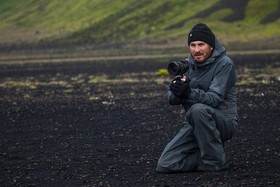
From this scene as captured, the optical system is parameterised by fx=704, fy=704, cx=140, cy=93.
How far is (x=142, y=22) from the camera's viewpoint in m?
109

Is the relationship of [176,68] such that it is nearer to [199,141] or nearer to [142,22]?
[199,141]

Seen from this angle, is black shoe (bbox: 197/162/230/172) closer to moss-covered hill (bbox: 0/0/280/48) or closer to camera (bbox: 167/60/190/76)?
camera (bbox: 167/60/190/76)

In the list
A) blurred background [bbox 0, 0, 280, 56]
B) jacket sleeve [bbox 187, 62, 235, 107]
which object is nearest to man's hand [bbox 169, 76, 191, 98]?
jacket sleeve [bbox 187, 62, 235, 107]

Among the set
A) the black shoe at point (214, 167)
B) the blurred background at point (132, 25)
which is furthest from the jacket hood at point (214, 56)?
the blurred background at point (132, 25)

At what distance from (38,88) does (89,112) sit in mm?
10266

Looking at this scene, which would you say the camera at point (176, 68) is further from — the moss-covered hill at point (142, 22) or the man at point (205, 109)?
the moss-covered hill at point (142, 22)

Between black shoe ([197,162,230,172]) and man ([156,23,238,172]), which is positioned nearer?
man ([156,23,238,172])

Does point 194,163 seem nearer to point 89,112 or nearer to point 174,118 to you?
point 174,118

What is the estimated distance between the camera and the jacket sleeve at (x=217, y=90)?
10.1 m

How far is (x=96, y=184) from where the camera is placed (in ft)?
32.5

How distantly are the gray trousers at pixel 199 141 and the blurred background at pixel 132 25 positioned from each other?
6308cm

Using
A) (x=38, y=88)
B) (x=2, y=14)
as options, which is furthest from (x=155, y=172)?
(x=2, y=14)

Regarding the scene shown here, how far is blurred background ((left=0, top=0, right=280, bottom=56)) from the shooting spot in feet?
280

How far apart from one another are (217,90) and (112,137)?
506 cm
